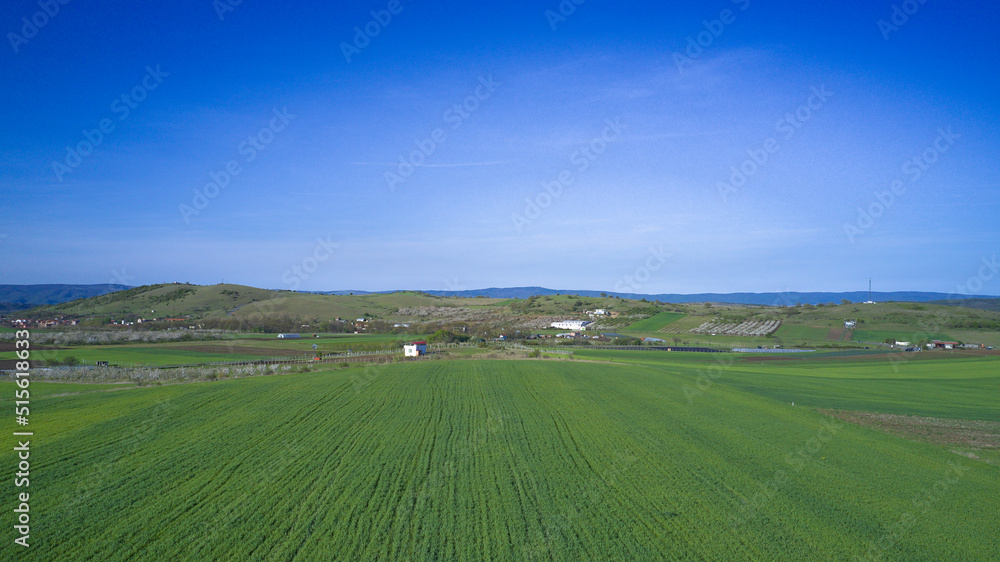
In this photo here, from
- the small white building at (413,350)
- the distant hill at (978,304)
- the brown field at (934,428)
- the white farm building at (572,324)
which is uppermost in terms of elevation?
the distant hill at (978,304)

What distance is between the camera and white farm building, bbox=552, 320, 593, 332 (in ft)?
342

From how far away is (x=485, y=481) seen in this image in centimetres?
1484

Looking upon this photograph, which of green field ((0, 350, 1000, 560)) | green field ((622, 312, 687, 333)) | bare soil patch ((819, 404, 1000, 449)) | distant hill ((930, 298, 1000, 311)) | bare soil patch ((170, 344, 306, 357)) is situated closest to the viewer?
green field ((0, 350, 1000, 560))

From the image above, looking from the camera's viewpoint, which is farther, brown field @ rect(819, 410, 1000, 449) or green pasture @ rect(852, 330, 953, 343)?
green pasture @ rect(852, 330, 953, 343)

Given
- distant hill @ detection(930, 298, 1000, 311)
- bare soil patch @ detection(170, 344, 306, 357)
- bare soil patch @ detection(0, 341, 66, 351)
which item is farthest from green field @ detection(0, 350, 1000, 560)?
distant hill @ detection(930, 298, 1000, 311)

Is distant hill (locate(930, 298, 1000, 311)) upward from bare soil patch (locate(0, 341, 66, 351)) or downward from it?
upward

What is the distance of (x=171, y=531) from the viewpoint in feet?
36.9

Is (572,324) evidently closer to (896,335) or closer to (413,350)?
(413,350)

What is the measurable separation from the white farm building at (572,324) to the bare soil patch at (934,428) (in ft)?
245

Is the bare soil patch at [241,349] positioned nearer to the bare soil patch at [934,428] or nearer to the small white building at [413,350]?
the small white building at [413,350]

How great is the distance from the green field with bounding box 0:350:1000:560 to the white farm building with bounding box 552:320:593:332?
74.6 meters

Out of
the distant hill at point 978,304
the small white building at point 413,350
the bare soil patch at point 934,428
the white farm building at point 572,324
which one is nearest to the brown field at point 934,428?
the bare soil patch at point 934,428

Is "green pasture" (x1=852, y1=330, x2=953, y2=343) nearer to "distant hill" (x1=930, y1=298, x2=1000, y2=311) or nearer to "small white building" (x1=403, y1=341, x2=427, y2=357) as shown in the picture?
"distant hill" (x1=930, y1=298, x2=1000, y2=311)

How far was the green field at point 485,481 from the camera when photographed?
11109 millimetres
